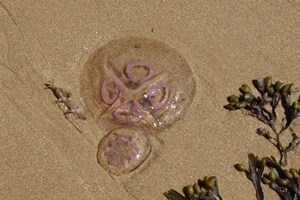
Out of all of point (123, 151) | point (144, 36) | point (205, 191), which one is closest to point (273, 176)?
point (205, 191)

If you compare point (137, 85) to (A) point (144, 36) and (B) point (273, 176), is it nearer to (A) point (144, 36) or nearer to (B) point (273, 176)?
(A) point (144, 36)

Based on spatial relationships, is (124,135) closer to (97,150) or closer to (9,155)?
(97,150)

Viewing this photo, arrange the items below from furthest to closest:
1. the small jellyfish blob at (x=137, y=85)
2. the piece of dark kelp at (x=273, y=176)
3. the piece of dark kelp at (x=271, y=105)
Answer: the small jellyfish blob at (x=137, y=85), the piece of dark kelp at (x=271, y=105), the piece of dark kelp at (x=273, y=176)

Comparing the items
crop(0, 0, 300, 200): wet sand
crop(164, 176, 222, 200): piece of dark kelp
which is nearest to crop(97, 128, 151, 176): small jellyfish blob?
crop(0, 0, 300, 200): wet sand

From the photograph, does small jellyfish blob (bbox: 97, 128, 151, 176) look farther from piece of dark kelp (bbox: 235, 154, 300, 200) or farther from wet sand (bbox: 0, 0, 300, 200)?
piece of dark kelp (bbox: 235, 154, 300, 200)

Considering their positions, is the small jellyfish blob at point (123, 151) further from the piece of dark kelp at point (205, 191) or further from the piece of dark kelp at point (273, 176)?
the piece of dark kelp at point (273, 176)

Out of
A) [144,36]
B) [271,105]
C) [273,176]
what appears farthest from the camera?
[144,36]

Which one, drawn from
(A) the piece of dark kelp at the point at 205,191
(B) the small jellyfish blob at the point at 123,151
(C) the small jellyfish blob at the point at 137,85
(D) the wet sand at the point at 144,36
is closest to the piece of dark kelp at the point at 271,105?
(D) the wet sand at the point at 144,36
